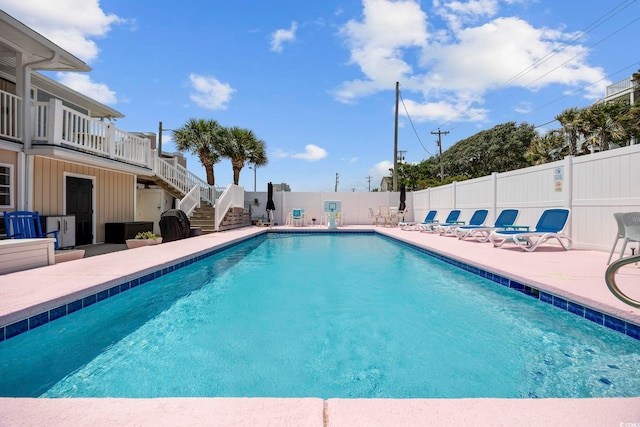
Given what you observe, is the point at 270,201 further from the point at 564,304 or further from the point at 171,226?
the point at 564,304

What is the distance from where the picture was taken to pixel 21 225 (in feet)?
20.4

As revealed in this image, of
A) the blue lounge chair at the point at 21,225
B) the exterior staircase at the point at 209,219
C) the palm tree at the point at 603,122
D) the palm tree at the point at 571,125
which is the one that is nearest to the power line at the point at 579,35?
the palm tree at the point at 571,125

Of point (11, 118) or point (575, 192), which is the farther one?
point (575, 192)

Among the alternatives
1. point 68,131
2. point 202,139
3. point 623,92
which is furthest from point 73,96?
point 623,92

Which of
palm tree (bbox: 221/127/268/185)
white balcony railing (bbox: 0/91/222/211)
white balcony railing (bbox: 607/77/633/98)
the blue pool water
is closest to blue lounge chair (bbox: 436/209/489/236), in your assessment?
the blue pool water

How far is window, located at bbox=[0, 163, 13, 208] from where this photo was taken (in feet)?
20.9

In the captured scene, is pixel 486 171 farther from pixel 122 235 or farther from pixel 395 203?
pixel 122 235

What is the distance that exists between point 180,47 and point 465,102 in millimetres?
22617

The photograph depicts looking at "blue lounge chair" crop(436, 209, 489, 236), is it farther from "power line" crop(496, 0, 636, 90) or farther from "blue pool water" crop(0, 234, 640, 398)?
"power line" crop(496, 0, 636, 90)

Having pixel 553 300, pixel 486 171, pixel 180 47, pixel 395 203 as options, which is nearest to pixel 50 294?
pixel 553 300

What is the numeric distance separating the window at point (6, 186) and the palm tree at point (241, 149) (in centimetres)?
1157

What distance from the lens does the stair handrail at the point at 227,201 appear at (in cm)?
1161

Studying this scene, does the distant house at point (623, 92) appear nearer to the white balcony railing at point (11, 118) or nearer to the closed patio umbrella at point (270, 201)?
the closed patio umbrella at point (270, 201)

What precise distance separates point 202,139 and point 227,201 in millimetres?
6284
